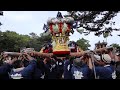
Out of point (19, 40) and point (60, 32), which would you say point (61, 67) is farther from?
point (19, 40)

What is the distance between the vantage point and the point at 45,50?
4922 millimetres

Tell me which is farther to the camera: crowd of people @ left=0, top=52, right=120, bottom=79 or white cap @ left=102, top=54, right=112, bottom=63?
white cap @ left=102, top=54, right=112, bottom=63

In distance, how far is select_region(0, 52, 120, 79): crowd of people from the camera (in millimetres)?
4801

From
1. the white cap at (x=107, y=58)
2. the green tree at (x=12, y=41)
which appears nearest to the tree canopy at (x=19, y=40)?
the green tree at (x=12, y=41)

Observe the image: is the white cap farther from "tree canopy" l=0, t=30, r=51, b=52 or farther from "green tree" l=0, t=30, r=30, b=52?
"green tree" l=0, t=30, r=30, b=52

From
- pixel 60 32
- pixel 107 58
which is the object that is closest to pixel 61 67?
pixel 60 32

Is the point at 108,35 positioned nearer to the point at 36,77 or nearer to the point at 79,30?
the point at 79,30

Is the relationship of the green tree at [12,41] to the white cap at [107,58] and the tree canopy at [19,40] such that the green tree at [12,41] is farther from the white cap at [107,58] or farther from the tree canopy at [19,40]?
the white cap at [107,58]

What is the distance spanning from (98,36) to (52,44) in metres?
0.52

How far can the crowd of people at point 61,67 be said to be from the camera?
480cm

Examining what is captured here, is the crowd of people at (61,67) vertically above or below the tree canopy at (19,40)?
below

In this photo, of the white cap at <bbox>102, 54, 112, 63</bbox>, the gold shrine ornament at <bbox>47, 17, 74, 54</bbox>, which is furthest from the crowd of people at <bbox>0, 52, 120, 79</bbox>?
the gold shrine ornament at <bbox>47, 17, 74, 54</bbox>

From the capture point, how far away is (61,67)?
193 inches
